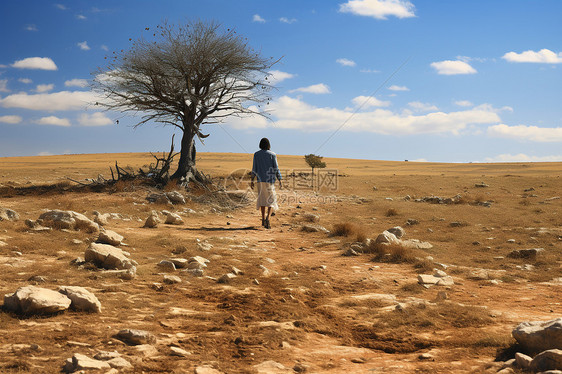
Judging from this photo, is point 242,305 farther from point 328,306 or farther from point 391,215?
point 391,215

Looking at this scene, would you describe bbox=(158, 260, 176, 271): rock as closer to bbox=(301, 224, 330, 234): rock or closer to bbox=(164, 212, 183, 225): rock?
bbox=(164, 212, 183, 225): rock

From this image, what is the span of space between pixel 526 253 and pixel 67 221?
8.18m

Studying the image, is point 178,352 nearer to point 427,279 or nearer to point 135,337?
point 135,337

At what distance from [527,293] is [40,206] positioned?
1146 cm

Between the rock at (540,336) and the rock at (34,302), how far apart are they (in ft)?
12.7

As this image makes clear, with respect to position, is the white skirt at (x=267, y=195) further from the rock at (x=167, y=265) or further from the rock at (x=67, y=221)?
the rock at (x=167, y=265)

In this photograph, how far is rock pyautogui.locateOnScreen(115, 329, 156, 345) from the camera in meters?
3.46

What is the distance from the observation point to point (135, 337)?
11.3 feet

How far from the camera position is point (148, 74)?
53.0 feet

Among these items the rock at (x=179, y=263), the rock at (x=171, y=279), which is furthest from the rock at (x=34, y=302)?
the rock at (x=179, y=263)

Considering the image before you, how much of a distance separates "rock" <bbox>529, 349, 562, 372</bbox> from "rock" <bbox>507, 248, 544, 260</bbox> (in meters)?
5.26

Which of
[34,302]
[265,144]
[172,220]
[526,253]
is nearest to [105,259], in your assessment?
[34,302]

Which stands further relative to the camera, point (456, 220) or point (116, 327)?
point (456, 220)

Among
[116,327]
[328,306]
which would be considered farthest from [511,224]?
[116,327]
